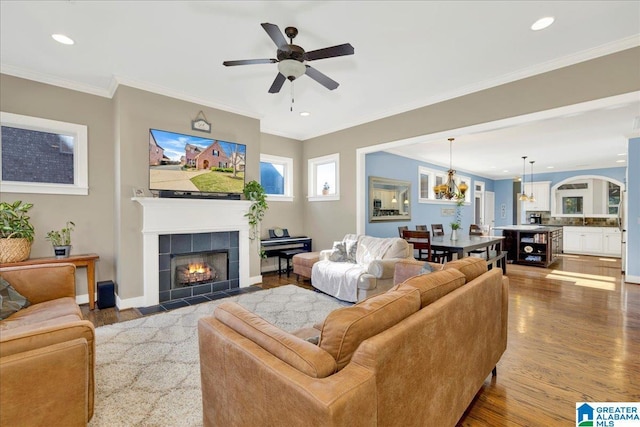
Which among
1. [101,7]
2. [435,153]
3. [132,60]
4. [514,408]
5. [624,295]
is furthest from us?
[435,153]

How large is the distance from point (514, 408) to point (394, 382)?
4.59ft

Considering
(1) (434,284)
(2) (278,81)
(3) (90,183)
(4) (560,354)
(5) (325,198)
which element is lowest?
(4) (560,354)

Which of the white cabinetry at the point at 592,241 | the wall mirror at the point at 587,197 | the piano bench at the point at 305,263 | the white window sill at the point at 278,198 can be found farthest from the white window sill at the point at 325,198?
the wall mirror at the point at 587,197

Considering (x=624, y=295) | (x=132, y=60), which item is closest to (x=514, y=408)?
(x=624, y=295)

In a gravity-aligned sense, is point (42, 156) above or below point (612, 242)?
above

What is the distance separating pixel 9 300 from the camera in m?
2.25

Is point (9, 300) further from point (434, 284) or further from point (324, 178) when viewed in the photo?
point (324, 178)

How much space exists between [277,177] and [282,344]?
205 inches

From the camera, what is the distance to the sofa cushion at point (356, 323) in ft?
3.60

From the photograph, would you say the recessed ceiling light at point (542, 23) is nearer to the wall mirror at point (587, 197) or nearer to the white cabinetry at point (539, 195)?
the wall mirror at point (587, 197)

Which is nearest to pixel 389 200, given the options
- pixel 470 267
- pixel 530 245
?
pixel 530 245

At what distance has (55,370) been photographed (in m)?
1.26

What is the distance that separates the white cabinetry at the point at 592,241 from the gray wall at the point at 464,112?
25.2 feet

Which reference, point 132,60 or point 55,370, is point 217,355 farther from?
point 132,60
